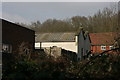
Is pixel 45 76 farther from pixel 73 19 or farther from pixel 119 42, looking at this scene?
pixel 73 19

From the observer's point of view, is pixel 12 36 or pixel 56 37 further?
pixel 56 37

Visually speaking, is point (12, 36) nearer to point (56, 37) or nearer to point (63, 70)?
point (63, 70)

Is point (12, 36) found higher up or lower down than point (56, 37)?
lower down

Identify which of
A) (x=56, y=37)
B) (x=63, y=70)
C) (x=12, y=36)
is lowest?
(x=63, y=70)

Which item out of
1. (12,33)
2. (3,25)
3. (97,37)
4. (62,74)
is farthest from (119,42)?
(97,37)

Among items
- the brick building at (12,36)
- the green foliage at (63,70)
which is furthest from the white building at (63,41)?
the green foliage at (63,70)

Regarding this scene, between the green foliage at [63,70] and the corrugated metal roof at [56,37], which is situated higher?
the corrugated metal roof at [56,37]

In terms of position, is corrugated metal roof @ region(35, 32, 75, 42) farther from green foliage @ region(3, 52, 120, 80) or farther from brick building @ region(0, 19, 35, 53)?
green foliage @ region(3, 52, 120, 80)

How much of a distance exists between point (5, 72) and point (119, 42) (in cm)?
530

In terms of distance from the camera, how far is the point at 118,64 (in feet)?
23.5

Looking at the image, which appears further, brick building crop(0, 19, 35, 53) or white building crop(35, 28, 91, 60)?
white building crop(35, 28, 91, 60)

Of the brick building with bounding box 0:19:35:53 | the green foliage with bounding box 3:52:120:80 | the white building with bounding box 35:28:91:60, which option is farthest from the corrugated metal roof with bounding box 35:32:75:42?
the green foliage with bounding box 3:52:120:80

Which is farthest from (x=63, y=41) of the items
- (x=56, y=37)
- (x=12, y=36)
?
(x=12, y=36)

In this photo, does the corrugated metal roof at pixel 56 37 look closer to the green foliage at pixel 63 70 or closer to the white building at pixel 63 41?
the white building at pixel 63 41
